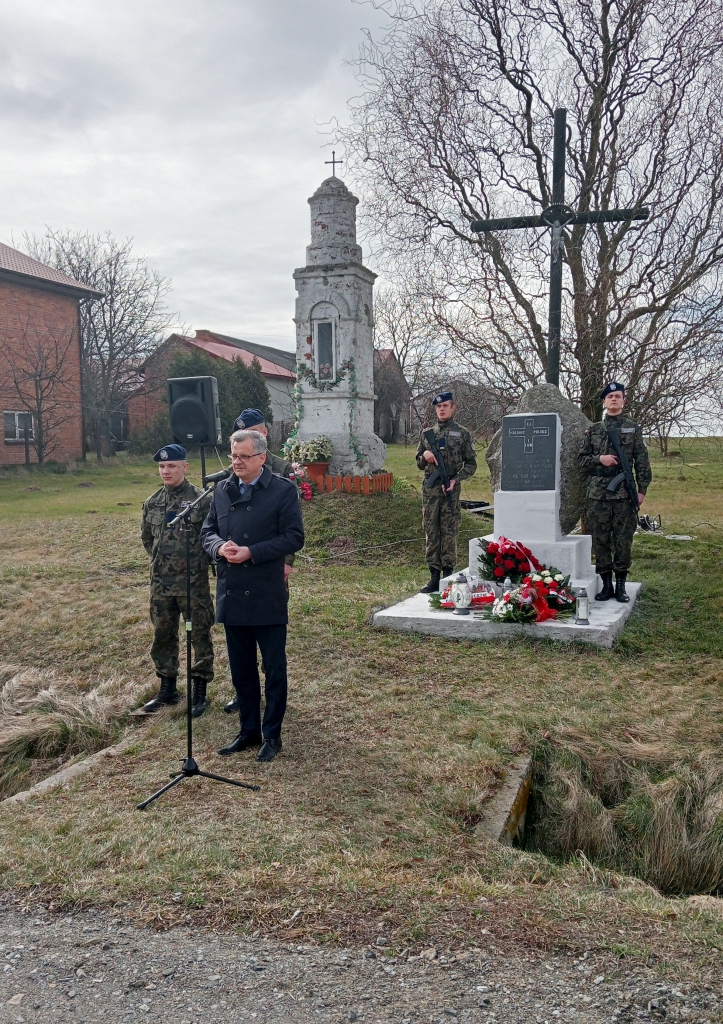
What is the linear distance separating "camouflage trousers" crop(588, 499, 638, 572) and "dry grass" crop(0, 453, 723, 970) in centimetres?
62

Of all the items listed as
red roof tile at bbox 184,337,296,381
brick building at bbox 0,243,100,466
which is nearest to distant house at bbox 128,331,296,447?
red roof tile at bbox 184,337,296,381

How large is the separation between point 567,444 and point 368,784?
199 inches

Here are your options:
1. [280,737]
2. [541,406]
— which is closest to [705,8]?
[541,406]

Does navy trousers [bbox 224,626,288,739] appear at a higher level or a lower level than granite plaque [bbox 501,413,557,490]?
lower

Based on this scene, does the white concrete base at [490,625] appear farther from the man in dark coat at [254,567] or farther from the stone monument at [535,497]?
the man in dark coat at [254,567]

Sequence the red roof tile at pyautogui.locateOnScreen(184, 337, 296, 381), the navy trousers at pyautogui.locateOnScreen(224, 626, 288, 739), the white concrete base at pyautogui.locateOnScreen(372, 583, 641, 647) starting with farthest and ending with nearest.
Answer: the red roof tile at pyautogui.locateOnScreen(184, 337, 296, 381), the white concrete base at pyautogui.locateOnScreen(372, 583, 641, 647), the navy trousers at pyautogui.locateOnScreen(224, 626, 288, 739)

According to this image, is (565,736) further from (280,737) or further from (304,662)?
(304,662)

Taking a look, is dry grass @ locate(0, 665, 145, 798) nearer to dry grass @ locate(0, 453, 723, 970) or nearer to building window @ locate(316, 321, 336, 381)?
dry grass @ locate(0, 453, 723, 970)

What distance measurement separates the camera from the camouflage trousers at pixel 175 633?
17.8 feet

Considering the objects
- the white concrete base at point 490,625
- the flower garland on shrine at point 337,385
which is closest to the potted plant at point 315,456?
the flower garland on shrine at point 337,385

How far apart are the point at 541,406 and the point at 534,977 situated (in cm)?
661

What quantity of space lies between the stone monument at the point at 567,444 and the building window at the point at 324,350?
18.1 ft

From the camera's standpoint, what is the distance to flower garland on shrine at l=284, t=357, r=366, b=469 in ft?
43.7

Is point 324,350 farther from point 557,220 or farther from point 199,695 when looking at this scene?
point 199,695
